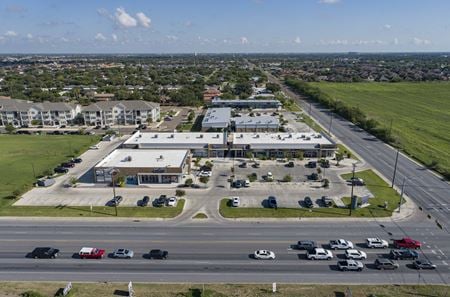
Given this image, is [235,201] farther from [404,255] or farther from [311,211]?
[404,255]

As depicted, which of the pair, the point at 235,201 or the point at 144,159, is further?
the point at 144,159

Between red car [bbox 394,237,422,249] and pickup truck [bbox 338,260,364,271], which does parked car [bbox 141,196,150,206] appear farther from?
red car [bbox 394,237,422,249]

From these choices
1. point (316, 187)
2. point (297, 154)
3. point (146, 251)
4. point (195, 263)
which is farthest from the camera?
point (297, 154)

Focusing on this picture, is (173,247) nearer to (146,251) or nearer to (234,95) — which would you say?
(146,251)

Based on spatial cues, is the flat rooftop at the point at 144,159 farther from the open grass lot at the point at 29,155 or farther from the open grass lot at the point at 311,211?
the open grass lot at the point at 311,211

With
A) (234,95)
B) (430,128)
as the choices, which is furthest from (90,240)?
(234,95)

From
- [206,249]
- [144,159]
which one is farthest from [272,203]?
[144,159]
